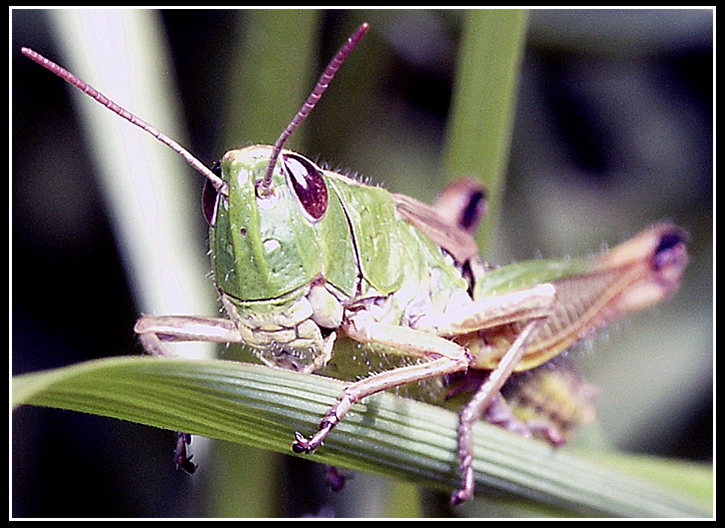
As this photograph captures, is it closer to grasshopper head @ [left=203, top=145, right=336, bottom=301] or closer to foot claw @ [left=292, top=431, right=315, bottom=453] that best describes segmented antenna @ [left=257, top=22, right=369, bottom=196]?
grasshopper head @ [left=203, top=145, right=336, bottom=301]

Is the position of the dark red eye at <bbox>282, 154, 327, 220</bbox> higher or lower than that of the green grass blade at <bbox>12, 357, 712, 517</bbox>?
higher

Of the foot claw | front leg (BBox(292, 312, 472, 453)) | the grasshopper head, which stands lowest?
the foot claw

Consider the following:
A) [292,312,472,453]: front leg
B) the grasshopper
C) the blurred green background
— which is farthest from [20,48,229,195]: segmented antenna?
[292,312,472,453]: front leg

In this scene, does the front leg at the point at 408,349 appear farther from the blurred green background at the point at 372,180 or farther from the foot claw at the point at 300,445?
the blurred green background at the point at 372,180

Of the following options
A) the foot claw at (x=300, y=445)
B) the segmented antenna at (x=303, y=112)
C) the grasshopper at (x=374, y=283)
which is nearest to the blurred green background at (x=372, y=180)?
the grasshopper at (x=374, y=283)

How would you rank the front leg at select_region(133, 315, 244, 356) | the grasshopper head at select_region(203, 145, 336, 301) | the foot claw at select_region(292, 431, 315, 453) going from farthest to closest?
the front leg at select_region(133, 315, 244, 356)
the grasshopper head at select_region(203, 145, 336, 301)
the foot claw at select_region(292, 431, 315, 453)

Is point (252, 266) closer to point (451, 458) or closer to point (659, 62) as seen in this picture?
point (451, 458)
